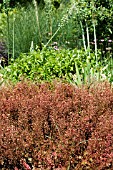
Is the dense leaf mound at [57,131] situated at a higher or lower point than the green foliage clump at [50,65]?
higher

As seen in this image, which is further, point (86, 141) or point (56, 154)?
point (86, 141)

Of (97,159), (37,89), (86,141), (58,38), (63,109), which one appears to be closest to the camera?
(97,159)

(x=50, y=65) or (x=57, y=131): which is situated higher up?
(x=57, y=131)

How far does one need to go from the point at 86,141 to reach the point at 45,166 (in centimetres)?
40

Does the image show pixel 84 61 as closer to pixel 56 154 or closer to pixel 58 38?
pixel 58 38

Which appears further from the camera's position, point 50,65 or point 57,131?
point 50,65

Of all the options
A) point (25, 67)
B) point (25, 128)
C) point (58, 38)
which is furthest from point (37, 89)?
point (58, 38)

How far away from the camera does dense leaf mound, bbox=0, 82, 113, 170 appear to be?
3.15 meters

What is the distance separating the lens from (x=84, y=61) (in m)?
7.35

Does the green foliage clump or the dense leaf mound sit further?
the green foliage clump

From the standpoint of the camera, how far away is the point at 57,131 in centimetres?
350

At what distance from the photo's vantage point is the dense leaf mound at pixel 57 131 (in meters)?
3.15

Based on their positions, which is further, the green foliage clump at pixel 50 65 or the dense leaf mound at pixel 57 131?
the green foliage clump at pixel 50 65

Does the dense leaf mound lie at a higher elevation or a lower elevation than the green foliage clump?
higher
